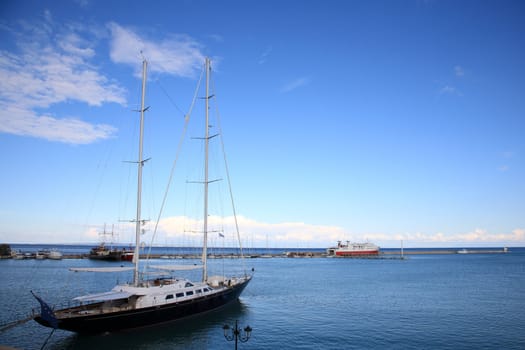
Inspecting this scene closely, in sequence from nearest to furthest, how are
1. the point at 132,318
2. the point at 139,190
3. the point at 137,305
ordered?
the point at 132,318 → the point at 137,305 → the point at 139,190

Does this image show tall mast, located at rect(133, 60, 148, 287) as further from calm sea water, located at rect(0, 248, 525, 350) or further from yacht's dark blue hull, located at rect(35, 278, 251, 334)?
calm sea water, located at rect(0, 248, 525, 350)

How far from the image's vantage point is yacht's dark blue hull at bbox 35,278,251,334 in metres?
26.7

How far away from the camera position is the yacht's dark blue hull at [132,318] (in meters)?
26.7

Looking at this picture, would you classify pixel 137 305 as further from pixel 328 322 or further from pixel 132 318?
pixel 328 322

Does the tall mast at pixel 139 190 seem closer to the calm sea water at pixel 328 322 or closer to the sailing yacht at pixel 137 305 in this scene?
the sailing yacht at pixel 137 305

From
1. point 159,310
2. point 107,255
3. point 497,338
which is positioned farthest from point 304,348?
point 107,255

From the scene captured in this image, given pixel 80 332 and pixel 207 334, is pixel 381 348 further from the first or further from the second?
pixel 80 332

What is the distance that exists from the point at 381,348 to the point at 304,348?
19.0 ft

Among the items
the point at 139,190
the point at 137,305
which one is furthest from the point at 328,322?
the point at 139,190

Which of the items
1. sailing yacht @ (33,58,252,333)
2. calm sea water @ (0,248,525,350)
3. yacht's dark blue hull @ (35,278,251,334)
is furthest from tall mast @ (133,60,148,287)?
calm sea water @ (0,248,525,350)

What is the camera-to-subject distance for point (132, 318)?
2905 cm

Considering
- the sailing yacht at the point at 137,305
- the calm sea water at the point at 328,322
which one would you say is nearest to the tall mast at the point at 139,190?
the sailing yacht at the point at 137,305

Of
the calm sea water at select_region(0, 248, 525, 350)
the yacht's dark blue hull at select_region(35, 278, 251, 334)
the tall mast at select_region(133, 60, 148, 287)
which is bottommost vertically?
the calm sea water at select_region(0, 248, 525, 350)

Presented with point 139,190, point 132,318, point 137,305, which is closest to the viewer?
point 132,318
